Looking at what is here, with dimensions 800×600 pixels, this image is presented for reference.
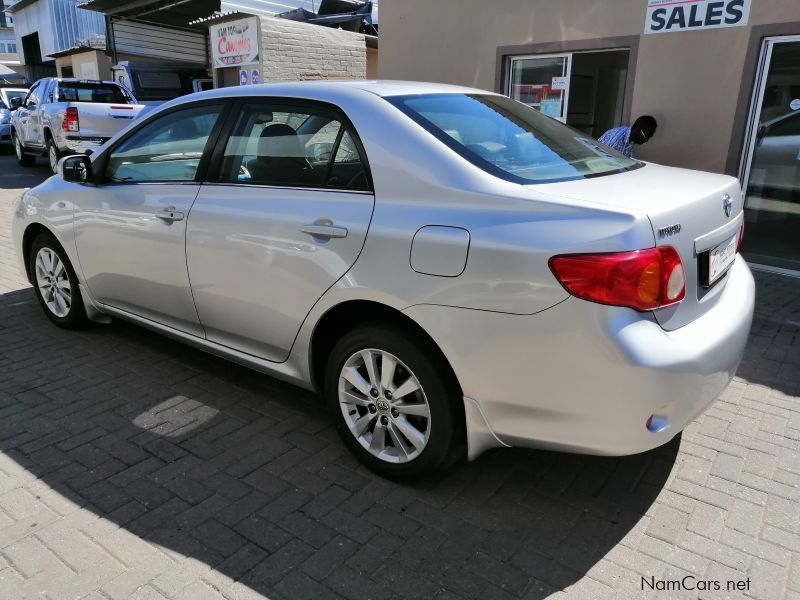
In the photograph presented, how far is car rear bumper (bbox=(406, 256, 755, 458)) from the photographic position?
222 cm

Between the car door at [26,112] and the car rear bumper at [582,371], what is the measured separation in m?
14.3

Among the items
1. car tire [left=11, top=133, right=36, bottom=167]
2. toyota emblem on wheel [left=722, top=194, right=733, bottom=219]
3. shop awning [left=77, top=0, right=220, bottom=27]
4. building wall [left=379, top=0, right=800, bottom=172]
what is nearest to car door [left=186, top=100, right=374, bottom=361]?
toyota emblem on wheel [left=722, top=194, right=733, bottom=219]

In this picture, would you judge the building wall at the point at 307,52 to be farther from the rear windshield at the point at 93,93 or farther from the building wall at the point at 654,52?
the building wall at the point at 654,52

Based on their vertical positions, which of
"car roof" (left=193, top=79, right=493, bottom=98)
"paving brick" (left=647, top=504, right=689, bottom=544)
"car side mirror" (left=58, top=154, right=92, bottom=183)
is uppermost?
"car roof" (left=193, top=79, right=493, bottom=98)

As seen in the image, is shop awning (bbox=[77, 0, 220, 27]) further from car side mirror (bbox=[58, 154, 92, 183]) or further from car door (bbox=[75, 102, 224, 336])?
car door (bbox=[75, 102, 224, 336])

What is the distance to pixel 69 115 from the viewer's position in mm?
11586

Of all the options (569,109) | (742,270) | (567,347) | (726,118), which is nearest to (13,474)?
(567,347)

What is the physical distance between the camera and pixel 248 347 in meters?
3.36

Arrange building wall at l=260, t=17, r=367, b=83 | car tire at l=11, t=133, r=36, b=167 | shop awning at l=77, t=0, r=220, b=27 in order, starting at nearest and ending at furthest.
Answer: building wall at l=260, t=17, r=367, b=83, car tire at l=11, t=133, r=36, b=167, shop awning at l=77, t=0, r=220, b=27

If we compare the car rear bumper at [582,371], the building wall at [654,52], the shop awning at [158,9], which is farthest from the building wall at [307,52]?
the car rear bumper at [582,371]

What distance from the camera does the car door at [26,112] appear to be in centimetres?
1388

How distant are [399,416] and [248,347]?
3.24 ft

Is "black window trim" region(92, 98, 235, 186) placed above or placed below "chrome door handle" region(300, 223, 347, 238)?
above

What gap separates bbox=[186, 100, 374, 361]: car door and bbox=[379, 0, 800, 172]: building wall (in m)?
5.05
